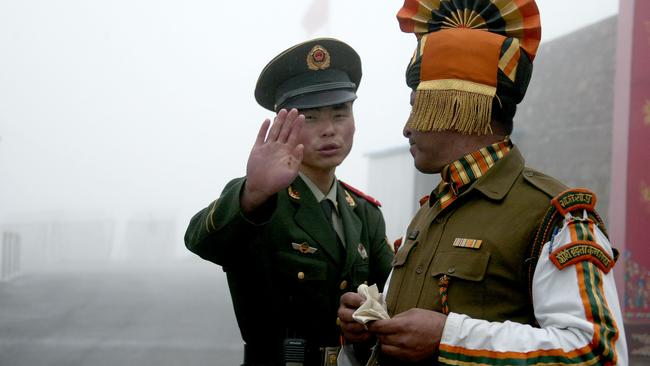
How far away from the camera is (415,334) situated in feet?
5.32

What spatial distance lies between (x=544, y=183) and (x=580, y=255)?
0.26 metres

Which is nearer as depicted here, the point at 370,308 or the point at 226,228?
the point at 370,308

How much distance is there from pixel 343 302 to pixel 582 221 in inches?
26.5

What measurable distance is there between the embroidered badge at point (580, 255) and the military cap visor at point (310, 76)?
4.48 ft

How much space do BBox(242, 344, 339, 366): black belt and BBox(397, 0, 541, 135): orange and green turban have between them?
95 cm

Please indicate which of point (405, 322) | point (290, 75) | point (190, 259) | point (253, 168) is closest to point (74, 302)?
point (290, 75)

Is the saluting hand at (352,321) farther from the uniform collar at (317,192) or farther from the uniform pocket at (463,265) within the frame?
the uniform collar at (317,192)

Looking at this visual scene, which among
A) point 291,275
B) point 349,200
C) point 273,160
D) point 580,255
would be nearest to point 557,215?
point 580,255

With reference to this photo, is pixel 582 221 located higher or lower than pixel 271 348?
higher

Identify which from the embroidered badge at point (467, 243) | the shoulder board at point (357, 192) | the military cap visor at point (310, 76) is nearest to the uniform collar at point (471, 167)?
the embroidered badge at point (467, 243)

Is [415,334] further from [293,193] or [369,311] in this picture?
[293,193]

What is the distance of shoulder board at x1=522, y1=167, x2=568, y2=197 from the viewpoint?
1.68m

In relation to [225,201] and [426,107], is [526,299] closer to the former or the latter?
[426,107]

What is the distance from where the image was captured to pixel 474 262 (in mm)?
1674
